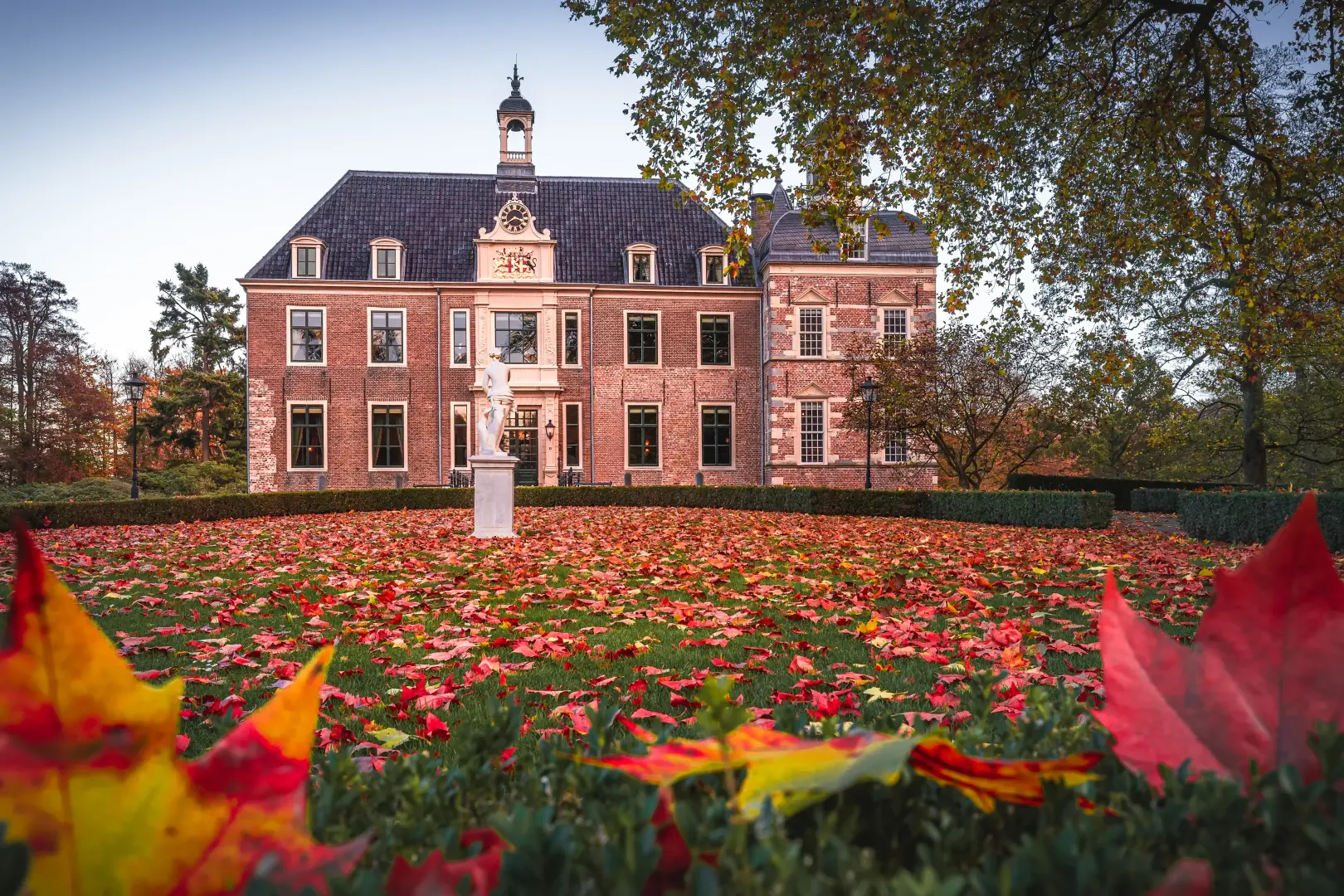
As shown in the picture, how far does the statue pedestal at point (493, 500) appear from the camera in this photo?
→ 12727mm

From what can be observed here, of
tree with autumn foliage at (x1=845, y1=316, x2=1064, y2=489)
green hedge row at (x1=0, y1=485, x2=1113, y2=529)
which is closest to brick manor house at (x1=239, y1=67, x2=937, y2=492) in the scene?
tree with autumn foliage at (x1=845, y1=316, x2=1064, y2=489)

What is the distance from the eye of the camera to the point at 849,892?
25.7 inches

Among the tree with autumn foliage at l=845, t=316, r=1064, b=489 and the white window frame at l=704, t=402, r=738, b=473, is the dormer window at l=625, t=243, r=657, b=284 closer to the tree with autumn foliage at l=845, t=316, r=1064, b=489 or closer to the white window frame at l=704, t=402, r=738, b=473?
the white window frame at l=704, t=402, r=738, b=473

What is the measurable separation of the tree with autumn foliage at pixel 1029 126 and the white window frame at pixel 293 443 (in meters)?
23.7

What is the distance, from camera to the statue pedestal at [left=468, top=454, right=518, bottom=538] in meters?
12.7

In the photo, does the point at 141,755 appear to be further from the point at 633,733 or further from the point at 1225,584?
the point at 1225,584

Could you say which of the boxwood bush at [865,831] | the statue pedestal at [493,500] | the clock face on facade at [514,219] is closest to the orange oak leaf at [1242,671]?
the boxwood bush at [865,831]

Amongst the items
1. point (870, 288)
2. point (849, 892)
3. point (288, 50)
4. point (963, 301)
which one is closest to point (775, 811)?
point (849, 892)

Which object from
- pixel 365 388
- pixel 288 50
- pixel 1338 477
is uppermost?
pixel 288 50

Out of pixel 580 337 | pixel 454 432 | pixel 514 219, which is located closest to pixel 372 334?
pixel 454 432

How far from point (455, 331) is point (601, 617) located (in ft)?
79.1

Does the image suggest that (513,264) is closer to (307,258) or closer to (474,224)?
(474,224)

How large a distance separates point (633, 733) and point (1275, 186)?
991 centimetres

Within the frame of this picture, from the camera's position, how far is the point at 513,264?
28078mm
